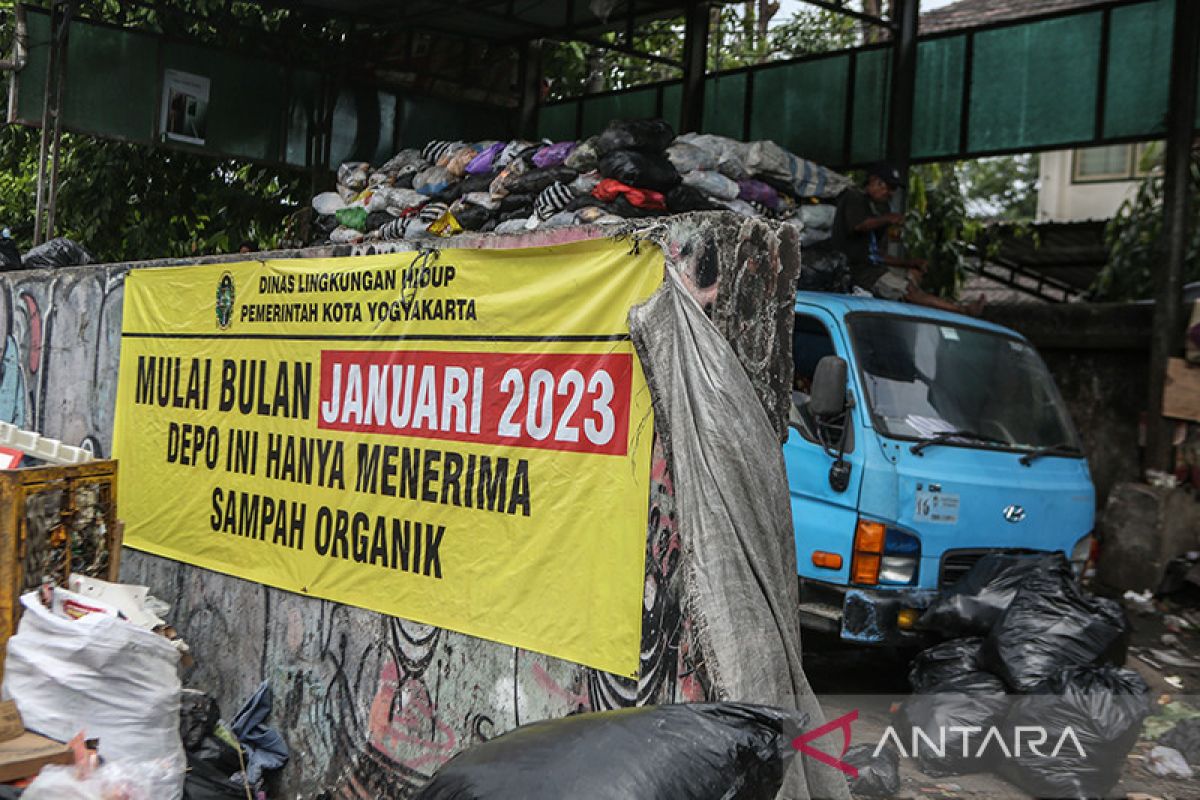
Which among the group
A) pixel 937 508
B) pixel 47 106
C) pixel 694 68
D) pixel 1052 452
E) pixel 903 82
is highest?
pixel 694 68

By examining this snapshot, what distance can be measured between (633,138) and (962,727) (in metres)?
3.58

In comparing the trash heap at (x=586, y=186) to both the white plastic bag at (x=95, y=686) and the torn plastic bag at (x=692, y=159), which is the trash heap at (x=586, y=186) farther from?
the white plastic bag at (x=95, y=686)

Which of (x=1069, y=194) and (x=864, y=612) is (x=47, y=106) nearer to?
(x=864, y=612)

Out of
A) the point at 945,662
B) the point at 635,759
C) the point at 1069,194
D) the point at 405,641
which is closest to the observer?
the point at 635,759

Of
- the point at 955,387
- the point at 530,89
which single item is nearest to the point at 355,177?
the point at 530,89

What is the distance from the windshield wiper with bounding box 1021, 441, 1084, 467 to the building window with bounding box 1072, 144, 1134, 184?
15026 millimetres

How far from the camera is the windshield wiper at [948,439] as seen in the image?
5.48 m

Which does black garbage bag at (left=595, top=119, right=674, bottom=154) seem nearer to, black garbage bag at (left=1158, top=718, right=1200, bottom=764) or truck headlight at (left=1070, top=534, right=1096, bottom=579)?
truck headlight at (left=1070, top=534, right=1096, bottom=579)

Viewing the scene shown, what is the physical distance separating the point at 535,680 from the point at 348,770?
3.59ft

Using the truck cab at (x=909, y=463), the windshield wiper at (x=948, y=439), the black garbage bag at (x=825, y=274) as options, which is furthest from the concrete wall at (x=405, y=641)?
the black garbage bag at (x=825, y=274)

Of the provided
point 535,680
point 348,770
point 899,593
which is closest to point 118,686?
point 348,770

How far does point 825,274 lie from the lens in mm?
6820

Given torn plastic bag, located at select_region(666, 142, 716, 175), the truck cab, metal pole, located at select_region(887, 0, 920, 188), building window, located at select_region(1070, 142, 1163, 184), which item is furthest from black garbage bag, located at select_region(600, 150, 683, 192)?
building window, located at select_region(1070, 142, 1163, 184)

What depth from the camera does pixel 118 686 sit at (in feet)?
12.3
